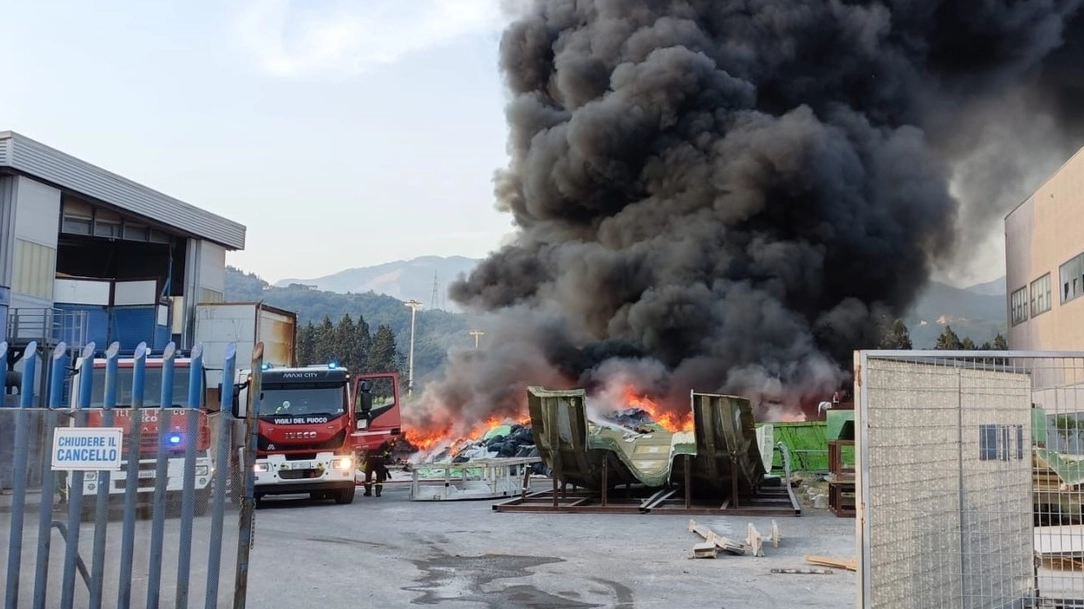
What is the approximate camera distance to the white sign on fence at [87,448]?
4.55 m

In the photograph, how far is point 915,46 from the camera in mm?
36906

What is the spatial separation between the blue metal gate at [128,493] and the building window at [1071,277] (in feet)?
74.6

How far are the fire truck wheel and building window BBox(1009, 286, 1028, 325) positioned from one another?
21508 millimetres

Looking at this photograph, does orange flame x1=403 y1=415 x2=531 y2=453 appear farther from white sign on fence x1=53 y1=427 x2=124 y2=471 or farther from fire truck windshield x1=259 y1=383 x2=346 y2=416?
white sign on fence x1=53 y1=427 x2=124 y2=471

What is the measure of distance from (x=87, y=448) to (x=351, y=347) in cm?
7031

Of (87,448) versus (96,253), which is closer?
(87,448)

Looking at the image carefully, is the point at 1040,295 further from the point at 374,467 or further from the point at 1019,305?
the point at 374,467

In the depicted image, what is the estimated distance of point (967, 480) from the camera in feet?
14.3

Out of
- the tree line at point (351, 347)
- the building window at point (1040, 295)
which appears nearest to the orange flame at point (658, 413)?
the building window at point (1040, 295)

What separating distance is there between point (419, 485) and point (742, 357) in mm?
16098

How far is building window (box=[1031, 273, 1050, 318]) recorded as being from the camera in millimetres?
25784

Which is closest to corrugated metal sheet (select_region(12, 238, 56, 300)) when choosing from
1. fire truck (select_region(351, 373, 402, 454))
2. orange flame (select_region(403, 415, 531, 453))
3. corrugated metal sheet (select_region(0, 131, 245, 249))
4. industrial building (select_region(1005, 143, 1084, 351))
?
corrugated metal sheet (select_region(0, 131, 245, 249))

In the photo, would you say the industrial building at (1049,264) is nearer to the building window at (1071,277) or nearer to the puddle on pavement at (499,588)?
the building window at (1071,277)

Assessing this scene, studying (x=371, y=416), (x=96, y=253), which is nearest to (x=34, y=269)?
(x=96, y=253)
